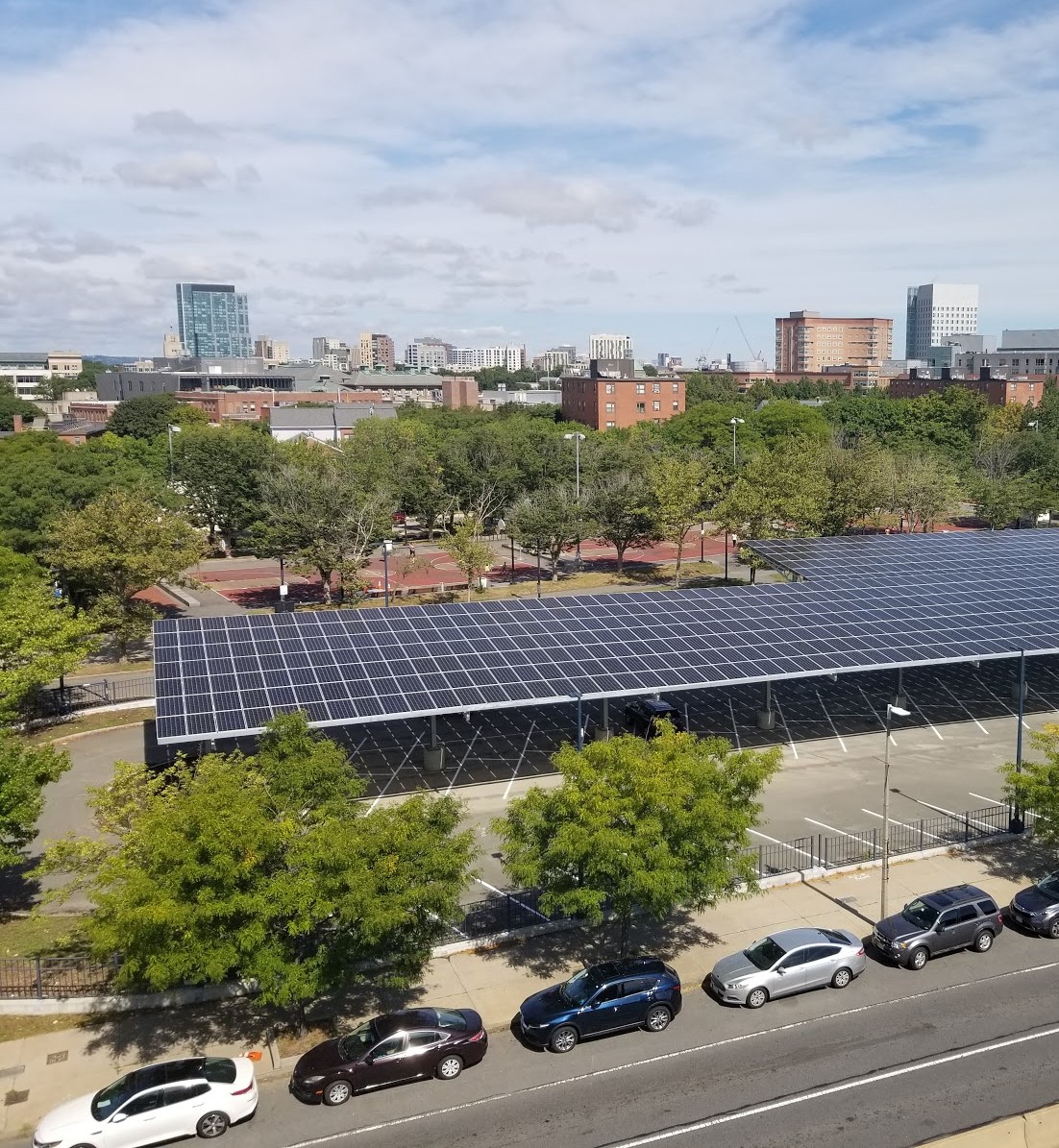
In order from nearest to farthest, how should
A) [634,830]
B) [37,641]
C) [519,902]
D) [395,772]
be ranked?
[634,830]
[519,902]
[395,772]
[37,641]

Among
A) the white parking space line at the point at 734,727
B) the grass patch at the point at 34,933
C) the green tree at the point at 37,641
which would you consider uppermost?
the green tree at the point at 37,641

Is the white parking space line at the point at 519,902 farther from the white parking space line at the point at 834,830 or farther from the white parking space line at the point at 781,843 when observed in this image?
the white parking space line at the point at 834,830

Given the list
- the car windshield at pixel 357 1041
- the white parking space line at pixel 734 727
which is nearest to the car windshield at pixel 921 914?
the white parking space line at pixel 734 727

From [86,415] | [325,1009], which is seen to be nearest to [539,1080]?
[325,1009]

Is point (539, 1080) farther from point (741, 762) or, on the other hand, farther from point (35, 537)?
point (35, 537)

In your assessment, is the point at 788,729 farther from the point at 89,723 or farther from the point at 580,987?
the point at 89,723

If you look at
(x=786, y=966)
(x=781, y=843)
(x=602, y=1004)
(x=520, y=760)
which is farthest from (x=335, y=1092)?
(x=520, y=760)
